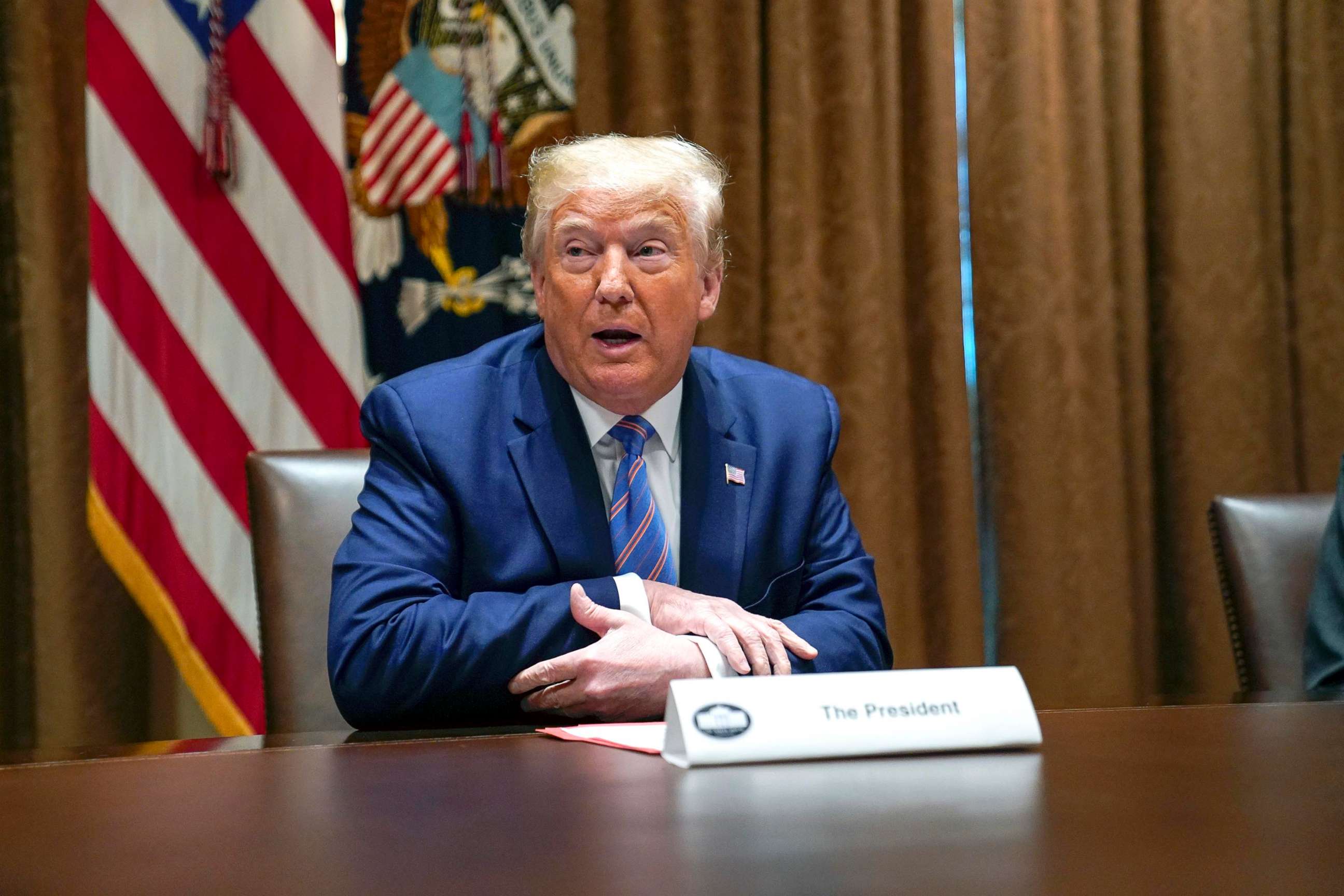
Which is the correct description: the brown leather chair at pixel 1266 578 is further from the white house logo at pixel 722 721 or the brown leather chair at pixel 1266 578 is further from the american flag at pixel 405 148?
the american flag at pixel 405 148

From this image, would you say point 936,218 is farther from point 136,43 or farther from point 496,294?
point 136,43

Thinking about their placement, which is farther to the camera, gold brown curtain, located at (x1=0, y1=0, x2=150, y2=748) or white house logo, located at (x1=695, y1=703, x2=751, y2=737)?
gold brown curtain, located at (x1=0, y1=0, x2=150, y2=748)

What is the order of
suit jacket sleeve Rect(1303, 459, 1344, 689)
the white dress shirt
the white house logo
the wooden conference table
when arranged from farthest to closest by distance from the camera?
the white dress shirt
suit jacket sleeve Rect(1303, 459, 1344, 689)
the white house logo
the wooden conference table

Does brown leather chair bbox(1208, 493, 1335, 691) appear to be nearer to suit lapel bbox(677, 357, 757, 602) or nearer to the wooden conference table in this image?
suit lapel bbox(677, 357, 757, 602)

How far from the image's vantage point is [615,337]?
71.3 inches

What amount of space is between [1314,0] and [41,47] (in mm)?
3083

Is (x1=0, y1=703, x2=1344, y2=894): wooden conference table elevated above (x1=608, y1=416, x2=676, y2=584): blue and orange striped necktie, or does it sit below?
below

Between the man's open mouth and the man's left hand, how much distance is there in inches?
20.1

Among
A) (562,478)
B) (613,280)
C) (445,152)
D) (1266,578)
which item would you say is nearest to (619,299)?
(613,280)

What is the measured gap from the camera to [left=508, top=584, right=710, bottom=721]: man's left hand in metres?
1.38

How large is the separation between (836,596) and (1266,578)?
71 cm

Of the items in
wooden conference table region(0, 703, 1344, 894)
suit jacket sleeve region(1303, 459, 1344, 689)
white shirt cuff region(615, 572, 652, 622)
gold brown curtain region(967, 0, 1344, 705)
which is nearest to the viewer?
wooden conference table region(0, 703, 1344, 894)

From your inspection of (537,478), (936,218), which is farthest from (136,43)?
(936,218)

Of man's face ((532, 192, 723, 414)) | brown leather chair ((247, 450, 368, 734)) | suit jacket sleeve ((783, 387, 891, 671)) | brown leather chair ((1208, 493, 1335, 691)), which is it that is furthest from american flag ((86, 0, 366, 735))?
Answer: brown leather chair ((1208, 493, 1335, 691))
